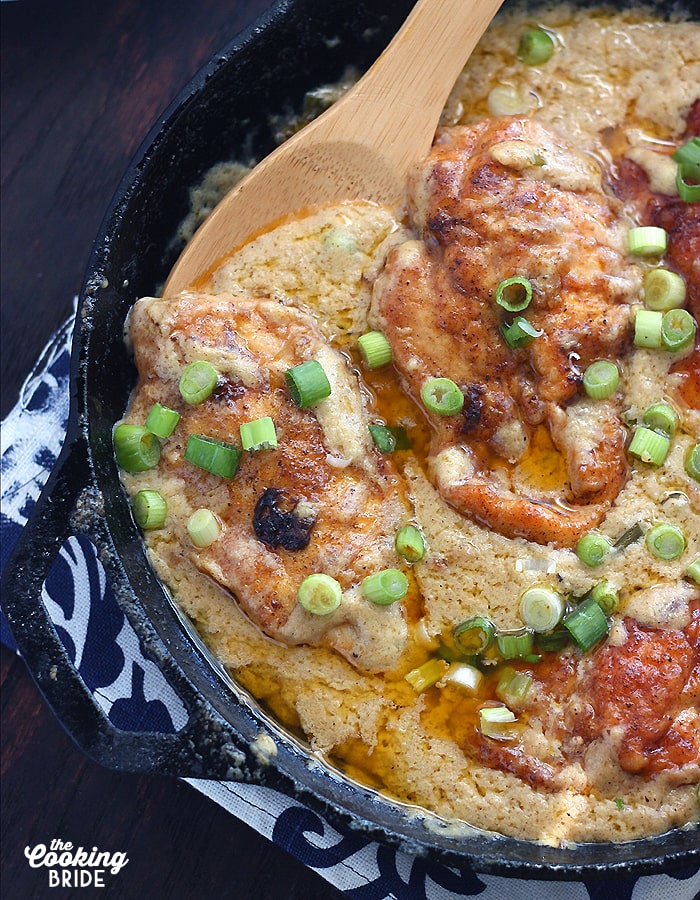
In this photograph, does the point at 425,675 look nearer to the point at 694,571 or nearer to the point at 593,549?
the point at 593,549

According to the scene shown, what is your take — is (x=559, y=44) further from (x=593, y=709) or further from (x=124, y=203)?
(x=593, y=709)

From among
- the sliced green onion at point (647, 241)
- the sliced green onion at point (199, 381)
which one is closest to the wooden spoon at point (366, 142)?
the sliced green onion at point (199, 381)

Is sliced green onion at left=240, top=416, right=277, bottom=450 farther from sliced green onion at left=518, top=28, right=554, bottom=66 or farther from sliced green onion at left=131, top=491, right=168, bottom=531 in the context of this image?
sliced green onion at left=518, top=28, right=554, bottom=66

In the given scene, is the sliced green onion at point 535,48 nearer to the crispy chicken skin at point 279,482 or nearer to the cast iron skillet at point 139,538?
the cast iron skillet at point 139,538

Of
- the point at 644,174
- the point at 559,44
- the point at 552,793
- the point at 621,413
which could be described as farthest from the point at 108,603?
the point at 559,44

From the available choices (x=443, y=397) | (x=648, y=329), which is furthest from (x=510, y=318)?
(x=648, y=329)
